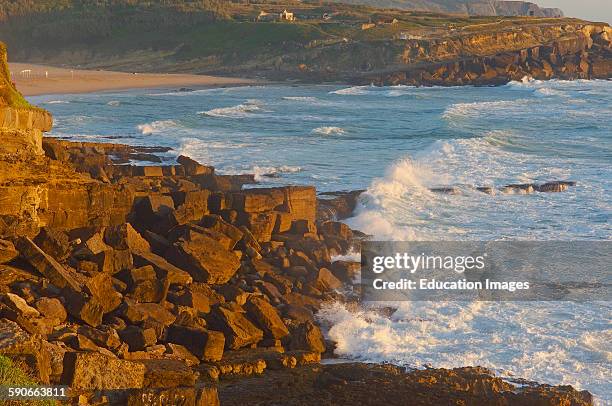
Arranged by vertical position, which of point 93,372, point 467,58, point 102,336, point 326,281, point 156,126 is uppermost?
point 93,372

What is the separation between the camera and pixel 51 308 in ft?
44.9

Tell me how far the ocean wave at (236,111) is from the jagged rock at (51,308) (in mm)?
37474

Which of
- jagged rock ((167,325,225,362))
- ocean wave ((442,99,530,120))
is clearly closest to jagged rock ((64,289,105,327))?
jagged rock ((167,325,225,362))

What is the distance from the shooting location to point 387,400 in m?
13.3

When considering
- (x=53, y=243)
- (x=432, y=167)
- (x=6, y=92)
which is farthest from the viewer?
(x=432, y=167)

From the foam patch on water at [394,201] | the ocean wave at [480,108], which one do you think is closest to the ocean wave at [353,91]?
the ocean wave at [480,108]

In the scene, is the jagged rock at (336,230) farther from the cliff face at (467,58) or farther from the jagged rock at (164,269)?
the cliff face at (467,58)

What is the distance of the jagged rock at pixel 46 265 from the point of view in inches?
576

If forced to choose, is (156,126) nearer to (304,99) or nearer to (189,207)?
(304,99)

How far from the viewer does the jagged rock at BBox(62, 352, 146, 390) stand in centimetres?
1124

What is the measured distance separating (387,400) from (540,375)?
9.01ft

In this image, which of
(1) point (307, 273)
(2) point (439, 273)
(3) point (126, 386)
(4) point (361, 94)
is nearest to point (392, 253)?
(2) point (439, 273)

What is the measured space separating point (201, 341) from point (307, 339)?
1693 mm

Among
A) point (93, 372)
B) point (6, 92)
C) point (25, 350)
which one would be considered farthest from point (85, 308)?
point (6, 92)
